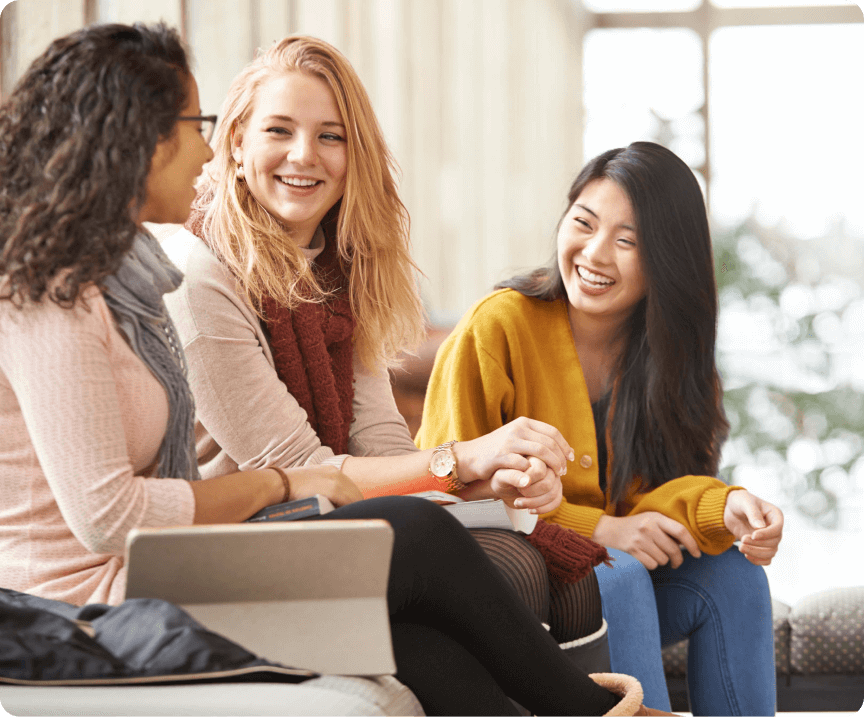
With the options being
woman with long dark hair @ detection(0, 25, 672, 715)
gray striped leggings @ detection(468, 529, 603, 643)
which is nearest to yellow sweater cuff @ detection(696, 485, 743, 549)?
gray striped leggings @ detection(468, 529, 603, 643)

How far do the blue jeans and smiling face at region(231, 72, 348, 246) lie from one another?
2.35 ft

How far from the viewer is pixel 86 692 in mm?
736

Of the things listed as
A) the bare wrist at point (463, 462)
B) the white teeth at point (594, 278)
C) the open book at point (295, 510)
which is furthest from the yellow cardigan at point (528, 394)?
the open book at point (295, 510)

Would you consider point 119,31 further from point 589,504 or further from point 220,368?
point 589,504

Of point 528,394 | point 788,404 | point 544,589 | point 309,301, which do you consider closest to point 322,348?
point 309,301

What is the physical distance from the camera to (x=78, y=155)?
918 millimetres

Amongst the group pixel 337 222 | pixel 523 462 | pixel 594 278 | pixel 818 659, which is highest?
pixel 337 222

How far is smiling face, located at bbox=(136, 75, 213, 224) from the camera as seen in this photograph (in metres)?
1.00

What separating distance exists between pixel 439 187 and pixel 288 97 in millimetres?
2595

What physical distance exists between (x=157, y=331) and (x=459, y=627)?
0.45 meters

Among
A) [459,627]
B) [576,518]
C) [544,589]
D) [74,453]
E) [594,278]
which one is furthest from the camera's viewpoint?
[594,278]

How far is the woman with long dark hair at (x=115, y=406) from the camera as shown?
0.87m

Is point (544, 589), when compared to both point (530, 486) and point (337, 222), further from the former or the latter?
point (337, 222)

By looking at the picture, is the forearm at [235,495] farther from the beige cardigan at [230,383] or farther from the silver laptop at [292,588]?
the beige cardigan at [230,383]
